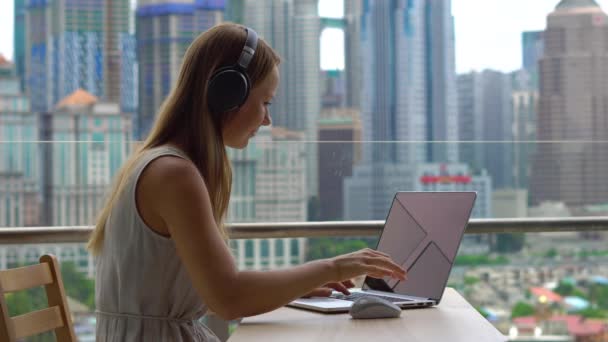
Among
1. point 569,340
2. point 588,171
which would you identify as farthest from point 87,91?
point 569,340

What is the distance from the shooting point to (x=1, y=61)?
27547mm

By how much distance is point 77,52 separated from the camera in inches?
1075

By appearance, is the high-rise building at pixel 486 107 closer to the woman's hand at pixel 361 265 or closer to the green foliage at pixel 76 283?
the green foliage at pixel 76 283

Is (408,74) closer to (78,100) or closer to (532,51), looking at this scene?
(532,51)

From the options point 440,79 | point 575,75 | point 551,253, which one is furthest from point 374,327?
point 575,75

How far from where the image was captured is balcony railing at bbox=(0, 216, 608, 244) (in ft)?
6.85

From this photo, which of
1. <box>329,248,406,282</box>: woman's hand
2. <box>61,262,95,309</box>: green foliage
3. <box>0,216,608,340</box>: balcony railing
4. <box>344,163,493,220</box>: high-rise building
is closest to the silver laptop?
<box>329,248,406,282</box>: woman's hand

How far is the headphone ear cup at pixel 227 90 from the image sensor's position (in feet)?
4.04

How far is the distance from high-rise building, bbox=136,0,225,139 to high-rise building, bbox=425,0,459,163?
262 inches

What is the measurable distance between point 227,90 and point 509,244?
29.5 metres

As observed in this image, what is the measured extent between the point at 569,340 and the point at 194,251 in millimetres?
31147

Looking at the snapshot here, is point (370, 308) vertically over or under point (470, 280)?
over

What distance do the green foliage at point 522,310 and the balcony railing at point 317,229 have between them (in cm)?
2731

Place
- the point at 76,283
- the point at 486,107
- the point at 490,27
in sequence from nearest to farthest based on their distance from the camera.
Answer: the point at 76,283, the point at 490,27, the point at 486,107
